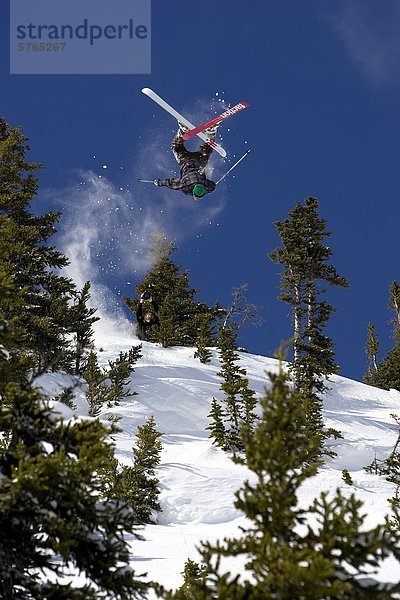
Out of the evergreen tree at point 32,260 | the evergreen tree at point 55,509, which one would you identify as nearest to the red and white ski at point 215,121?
the evergreen tree at point 32,260

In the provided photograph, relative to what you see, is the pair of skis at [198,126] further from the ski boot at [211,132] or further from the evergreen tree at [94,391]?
the evergreen tree at [94,391]

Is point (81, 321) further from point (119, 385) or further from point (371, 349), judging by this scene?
point (371, 349)

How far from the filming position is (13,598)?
4.54m

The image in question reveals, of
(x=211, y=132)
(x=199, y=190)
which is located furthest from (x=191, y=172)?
(x=211, y=132)

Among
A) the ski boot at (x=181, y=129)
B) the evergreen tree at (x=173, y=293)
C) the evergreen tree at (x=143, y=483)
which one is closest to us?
the evergreen tree at (x=143, y=483)

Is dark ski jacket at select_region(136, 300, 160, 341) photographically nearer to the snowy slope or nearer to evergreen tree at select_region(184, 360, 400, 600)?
the snowy slope

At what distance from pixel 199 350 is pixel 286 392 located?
2431 centimetres

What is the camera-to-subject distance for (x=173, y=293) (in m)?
37.0

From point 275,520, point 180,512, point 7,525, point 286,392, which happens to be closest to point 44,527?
point 7,525

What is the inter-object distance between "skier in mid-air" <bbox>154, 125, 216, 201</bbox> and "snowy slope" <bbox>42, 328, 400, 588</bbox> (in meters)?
9.36

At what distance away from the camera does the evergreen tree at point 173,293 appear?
114 feet

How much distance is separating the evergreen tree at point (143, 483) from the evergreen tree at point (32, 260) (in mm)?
5412

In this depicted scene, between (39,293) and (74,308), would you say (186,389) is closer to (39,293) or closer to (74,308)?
(74,308)

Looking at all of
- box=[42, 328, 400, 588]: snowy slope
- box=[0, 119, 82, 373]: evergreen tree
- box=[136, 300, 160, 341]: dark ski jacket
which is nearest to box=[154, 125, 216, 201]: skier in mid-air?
box=[0, 119, 82, 373]: evergreen tree
